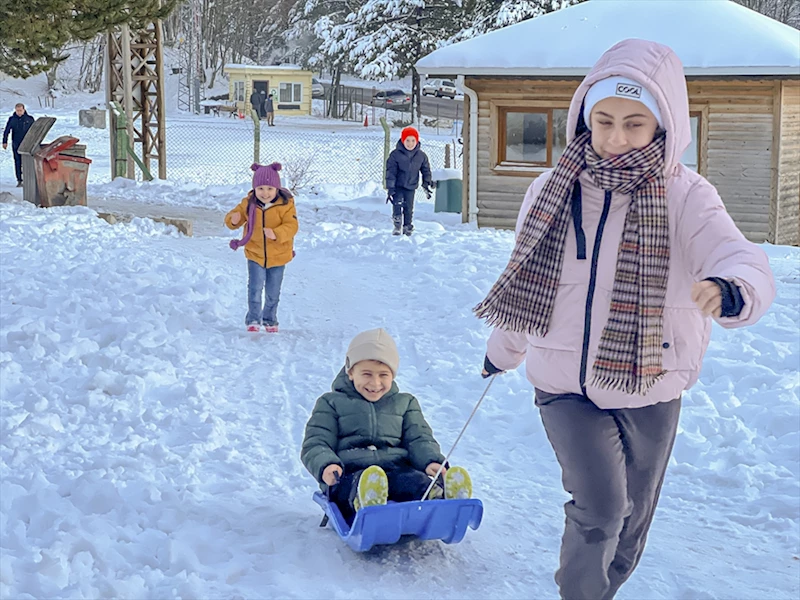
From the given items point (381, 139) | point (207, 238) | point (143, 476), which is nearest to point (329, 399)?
point (143, 476)

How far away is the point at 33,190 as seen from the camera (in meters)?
15.7

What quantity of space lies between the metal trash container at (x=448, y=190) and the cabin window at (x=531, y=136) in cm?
161

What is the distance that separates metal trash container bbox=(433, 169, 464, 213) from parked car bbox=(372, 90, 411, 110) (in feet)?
104

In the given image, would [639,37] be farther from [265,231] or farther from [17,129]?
[17,129]

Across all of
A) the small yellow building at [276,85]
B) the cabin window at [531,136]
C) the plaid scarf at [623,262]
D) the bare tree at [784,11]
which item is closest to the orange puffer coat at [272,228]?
the plaid scarf at [623,262]

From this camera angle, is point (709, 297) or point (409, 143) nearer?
point (709, 297)

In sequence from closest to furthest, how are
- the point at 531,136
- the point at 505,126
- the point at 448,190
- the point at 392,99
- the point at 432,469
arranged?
the point at 432,469 < the point at 531,136 < the point at 505,126 < the point at 448,190 < the point at 392,99

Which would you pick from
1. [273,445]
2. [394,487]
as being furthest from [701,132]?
[394,487]

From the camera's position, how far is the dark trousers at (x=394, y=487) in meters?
4.21

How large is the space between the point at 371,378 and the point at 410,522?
0.67m

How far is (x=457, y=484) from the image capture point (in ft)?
13.6

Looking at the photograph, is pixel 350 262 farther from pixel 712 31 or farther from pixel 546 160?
pixel 712 31

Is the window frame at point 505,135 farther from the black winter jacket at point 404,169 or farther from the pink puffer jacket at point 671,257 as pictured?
the pink puffer jacket at point 671,257

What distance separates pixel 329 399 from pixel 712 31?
13.4 m
